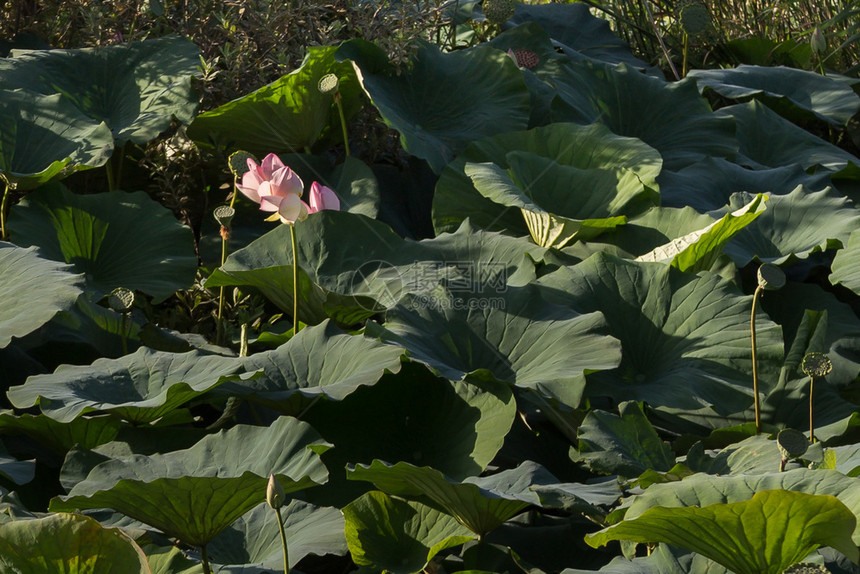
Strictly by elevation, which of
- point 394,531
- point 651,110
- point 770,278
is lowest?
point 394,531

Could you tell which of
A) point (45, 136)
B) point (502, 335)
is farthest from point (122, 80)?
point (502, 335)

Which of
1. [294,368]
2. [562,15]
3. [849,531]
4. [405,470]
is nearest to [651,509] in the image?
[849,531]

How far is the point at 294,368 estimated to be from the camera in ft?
5.42

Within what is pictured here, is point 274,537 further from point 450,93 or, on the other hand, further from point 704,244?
point 450,93

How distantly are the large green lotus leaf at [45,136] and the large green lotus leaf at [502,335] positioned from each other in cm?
96

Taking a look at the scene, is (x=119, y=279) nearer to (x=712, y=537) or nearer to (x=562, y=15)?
(x=712, y=537)

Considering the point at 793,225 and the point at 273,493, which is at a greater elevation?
the point at 273,493

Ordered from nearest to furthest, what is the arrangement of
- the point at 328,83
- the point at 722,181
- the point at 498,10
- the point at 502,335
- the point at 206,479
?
the point at 206,479 → the point at 502,335 → the point at 328,83 → the point at 722,181 → the point at 498,10

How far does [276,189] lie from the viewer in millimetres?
1682

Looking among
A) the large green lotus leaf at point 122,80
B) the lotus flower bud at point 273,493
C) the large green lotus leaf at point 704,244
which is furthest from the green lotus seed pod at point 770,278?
the large green lotus leaf at point 122,80

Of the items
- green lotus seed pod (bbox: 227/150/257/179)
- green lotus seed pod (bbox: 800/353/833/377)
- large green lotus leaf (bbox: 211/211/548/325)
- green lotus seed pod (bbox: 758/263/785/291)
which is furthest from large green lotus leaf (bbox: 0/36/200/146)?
green lotus seed pod (bbox: 800/353/833/377)

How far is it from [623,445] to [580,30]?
97.3 inches

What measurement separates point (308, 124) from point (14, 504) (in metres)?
1.37

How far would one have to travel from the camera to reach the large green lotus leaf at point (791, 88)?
9.80ft
